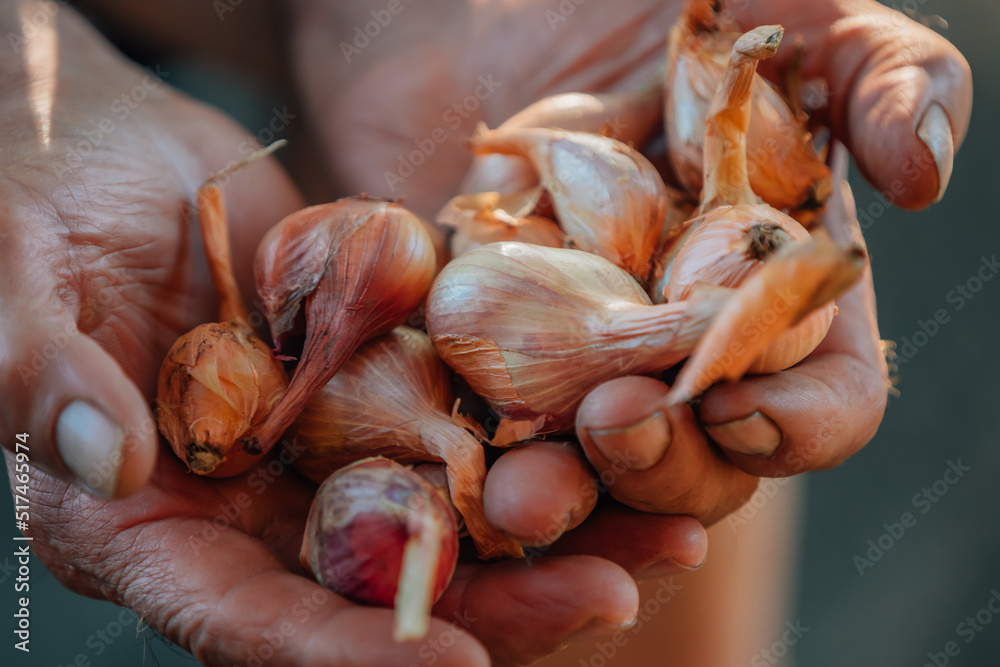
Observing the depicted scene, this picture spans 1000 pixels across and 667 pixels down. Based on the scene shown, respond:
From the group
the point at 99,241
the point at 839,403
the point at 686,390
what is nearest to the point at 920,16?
the point at 839,403

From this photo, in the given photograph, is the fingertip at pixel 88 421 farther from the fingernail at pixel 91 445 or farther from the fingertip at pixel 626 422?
the fingertip at pixel 626 422

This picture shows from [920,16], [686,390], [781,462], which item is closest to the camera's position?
[686,390]

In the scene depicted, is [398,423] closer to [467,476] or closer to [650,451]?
[467,476]

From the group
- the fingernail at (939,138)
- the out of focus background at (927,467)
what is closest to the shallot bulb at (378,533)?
the fingernail at (939,138)

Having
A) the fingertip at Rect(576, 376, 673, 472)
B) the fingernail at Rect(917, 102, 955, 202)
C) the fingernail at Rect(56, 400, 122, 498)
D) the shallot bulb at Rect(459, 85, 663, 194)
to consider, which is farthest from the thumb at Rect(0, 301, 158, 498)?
the fingernail at Rect(917, 102, 955, 202)

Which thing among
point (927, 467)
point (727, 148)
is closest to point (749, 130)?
point (727, 148)

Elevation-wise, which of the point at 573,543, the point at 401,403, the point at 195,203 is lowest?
the point at 573,543

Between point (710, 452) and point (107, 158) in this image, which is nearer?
point (710, 452)

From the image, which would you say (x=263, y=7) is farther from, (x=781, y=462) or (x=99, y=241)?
(x=781, y=462)
